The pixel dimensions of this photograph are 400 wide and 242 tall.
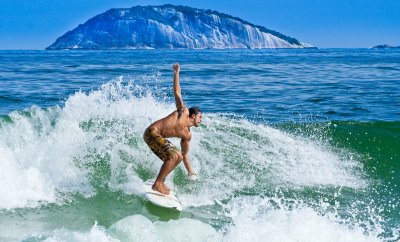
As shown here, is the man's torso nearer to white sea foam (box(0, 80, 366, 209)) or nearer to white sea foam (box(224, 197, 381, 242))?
white sea foam (box(0, 80, 366, 209))

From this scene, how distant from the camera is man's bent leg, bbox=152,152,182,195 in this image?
869 centimetres

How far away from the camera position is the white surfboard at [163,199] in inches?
342

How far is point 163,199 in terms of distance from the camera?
8766 mm

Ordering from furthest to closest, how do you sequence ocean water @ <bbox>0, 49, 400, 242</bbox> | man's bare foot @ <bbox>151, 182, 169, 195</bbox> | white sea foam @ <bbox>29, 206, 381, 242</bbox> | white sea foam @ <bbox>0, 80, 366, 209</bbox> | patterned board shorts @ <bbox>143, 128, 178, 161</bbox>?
white sea foam @ <bbox>0, 80, 366, 209</bbox>
man's bare foot @ <bbox>151, 182, 169, 195</bbox>
patterned board shorts @ <bbox>143, 128, 178, 161</bbox>
ocean water @ <bbox>0, 49, 400, 242</bbox>
white sea foam @ <bbox>29, 206, 381, 242</bbox>

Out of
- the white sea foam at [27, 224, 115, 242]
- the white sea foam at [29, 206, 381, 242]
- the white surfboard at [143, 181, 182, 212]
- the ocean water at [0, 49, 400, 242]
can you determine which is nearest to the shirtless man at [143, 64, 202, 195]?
the white surfboard at [143, 181, 182, 212]

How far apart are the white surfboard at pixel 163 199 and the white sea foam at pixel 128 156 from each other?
392 millimetres

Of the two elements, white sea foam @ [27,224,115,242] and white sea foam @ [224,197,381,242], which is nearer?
white sea foam @ [27,224,115,242]

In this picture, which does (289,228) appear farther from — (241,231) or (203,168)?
(203,168)

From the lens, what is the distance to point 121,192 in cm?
967

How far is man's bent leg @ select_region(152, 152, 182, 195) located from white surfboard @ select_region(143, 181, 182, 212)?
8 cm

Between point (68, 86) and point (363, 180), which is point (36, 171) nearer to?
point (363, 180)

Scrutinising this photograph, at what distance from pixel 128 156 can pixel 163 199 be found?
2578mm

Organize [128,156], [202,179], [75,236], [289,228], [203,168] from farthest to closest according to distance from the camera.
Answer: [128,156]
[203,168]
[202,179]
[289,228]
[75,236]

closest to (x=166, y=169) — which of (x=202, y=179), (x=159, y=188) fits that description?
(x=159, y=188)
